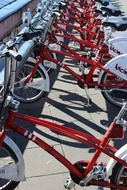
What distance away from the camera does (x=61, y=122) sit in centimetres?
536

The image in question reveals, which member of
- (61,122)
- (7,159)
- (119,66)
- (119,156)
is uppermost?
(119,156)

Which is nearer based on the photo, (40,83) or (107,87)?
(40,83)

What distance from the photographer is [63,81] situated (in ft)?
22.5

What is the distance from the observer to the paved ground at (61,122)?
4.14 meters

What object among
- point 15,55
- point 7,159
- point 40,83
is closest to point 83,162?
point 7,159

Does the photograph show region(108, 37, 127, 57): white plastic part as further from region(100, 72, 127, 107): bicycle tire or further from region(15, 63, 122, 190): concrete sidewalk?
region(15, 63, 122, 190): concrete sidewalk

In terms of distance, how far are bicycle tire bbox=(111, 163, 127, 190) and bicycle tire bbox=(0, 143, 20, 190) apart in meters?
0.90

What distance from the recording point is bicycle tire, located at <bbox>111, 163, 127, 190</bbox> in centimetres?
345

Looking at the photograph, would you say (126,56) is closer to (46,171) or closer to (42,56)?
(42,56)

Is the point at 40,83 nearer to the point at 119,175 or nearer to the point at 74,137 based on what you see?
the point at 74,137

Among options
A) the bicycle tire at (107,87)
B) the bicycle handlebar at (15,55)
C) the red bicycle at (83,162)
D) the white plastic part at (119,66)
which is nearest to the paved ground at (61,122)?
the bicycle tire at (107,87)

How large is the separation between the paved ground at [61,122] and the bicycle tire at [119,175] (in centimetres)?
67

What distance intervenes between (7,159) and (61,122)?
71.0 inches

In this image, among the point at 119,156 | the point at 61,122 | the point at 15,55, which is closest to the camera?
the point at 15,55
